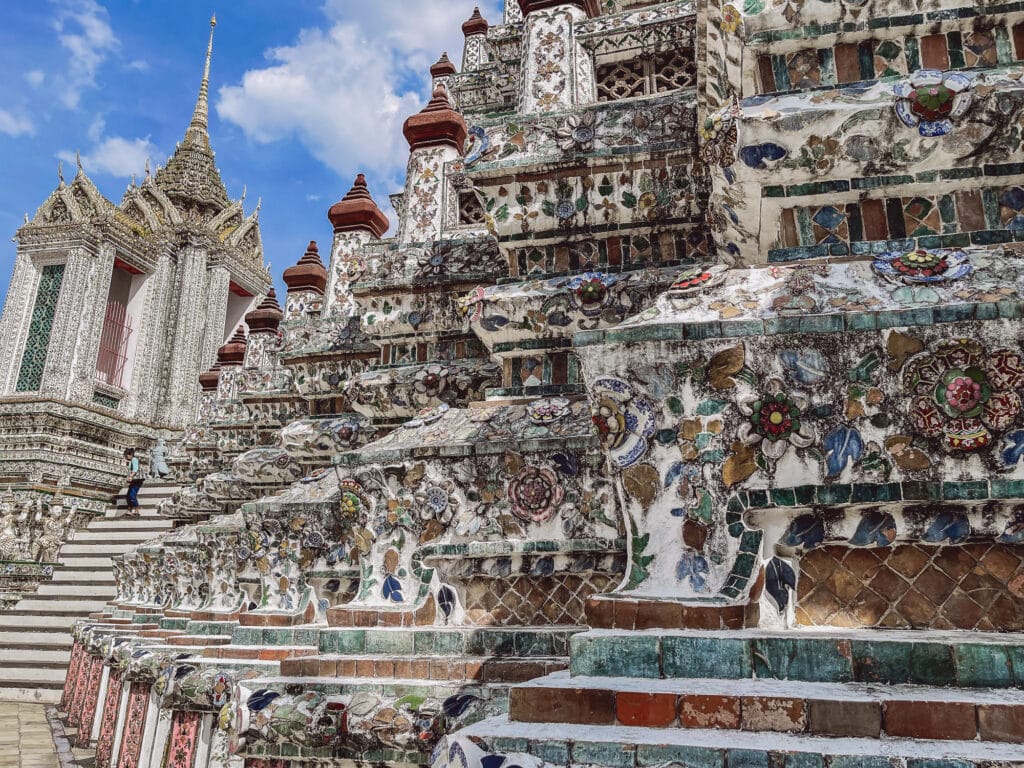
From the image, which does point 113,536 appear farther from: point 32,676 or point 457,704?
point 457,704

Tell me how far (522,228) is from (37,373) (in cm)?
2559

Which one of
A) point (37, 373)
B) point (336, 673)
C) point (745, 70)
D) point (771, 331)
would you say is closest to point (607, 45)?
point (745, 70)

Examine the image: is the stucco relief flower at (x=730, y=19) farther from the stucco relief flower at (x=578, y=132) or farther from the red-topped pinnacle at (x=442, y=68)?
the red-topped pinnacle at (x=442, y=68)

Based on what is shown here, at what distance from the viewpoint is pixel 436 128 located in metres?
6.32

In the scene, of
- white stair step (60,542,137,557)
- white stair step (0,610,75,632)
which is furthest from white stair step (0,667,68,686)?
white stair step (60,542,137,557)

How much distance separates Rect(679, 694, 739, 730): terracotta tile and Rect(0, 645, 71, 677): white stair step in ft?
51.1

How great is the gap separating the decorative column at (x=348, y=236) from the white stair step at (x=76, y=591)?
11942 millimetres

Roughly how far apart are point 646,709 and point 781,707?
0.30 meters

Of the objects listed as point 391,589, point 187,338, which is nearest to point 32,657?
point 391,589

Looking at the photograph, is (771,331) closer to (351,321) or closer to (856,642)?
(856,642)

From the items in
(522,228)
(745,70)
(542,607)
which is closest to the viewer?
(745,70)

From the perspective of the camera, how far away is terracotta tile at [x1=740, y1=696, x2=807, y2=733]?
5.79ft

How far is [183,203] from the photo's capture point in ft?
105

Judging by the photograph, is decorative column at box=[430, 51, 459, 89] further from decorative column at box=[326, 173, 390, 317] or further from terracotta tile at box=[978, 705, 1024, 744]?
terracotta tile at box=[978, 705, 1024, 744]
